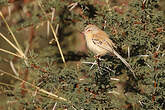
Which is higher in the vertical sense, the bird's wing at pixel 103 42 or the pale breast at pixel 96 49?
the bird's wing at pixel 103 42

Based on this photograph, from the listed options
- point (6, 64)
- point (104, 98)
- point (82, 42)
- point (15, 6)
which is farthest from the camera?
point (82, 42)

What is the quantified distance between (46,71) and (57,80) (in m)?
0.17

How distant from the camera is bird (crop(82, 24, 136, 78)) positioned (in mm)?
3539

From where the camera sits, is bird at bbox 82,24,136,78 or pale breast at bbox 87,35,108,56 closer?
bird at bbox 82,24,136,78

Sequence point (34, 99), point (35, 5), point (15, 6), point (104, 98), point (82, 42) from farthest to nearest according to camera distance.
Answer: point (82, 42), point (15, 6), point (35, 5), point (34, 99), point (104, 98)

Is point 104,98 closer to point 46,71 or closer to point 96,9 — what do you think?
point 46,71

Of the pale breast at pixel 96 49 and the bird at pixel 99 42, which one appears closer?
the bird at pixel 99 42

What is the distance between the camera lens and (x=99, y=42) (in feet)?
12.7

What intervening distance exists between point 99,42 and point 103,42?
14cm

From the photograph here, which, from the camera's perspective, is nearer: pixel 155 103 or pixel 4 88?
pixel 155 103

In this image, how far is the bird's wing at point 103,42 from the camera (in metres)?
3.57

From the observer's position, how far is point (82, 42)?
21.2 ft

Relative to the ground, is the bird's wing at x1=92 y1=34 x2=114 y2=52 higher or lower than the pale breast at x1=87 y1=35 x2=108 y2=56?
higher

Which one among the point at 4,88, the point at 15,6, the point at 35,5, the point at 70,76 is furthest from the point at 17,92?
the point at 15,6
